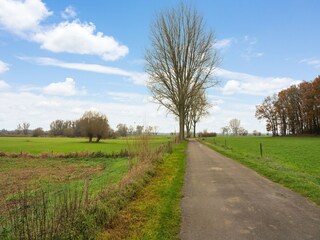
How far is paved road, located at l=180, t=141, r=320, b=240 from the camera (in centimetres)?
627

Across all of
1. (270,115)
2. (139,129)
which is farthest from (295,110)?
(139,129)

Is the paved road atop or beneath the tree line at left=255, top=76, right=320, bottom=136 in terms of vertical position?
beneath

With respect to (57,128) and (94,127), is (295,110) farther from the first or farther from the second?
(57,128)

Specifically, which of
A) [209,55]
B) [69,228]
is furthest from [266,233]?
[209,55]

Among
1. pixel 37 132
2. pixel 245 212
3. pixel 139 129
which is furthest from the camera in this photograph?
pixel 37 132

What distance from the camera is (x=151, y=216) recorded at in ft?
25.2

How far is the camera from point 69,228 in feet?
19.4

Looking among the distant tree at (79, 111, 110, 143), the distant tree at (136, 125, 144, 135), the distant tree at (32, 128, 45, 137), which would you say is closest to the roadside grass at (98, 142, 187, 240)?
the distant tree at (136, 125, 144, 135)

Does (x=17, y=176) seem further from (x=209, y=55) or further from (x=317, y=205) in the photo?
(x=209, y=55)

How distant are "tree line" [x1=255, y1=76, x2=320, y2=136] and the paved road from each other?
3305 inches

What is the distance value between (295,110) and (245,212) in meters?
102

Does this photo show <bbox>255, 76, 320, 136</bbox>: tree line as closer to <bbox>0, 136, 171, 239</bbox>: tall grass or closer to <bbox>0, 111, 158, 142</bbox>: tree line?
<bbox>0, 111, 158, 142</bbox>: tree line

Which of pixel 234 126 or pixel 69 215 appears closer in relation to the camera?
pixel 69 215

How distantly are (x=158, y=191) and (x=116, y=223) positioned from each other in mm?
3542
